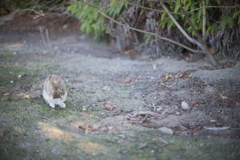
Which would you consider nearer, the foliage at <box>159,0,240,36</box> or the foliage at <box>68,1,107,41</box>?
the foliage at <box>159,0,240,36</box>

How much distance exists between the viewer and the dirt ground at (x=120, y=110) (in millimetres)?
2104

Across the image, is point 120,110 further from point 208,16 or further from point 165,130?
point 208,16

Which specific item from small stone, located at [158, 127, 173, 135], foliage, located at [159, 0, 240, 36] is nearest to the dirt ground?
small stone, located at [158, 127, 173, 135]

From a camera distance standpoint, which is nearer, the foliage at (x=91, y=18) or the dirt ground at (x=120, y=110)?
the dirt ground at (x=120, y=110)

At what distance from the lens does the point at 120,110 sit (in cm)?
309

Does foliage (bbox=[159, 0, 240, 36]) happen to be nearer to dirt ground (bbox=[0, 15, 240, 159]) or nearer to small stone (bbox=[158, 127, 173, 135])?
dirt ground (bbox=[0, 15, 240, 159])

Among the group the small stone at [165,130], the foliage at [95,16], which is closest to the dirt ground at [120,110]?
the small stone at [165,130]

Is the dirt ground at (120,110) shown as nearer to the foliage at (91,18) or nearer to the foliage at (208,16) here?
the foliage at (208,16)

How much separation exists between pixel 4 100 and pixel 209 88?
3.53 m

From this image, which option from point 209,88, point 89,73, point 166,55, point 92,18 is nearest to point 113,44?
point 92,18

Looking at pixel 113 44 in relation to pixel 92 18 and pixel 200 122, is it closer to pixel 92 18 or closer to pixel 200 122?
pixel 92 18

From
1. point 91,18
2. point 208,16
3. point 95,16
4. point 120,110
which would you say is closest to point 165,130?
point 120,110

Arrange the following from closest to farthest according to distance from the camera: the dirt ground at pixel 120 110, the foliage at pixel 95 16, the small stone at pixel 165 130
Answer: the dirt ground at pixel 120 110
the small stone at pixel 165 130
the foliage at pixel 95 16

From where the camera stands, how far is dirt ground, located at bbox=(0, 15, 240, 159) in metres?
2.10
